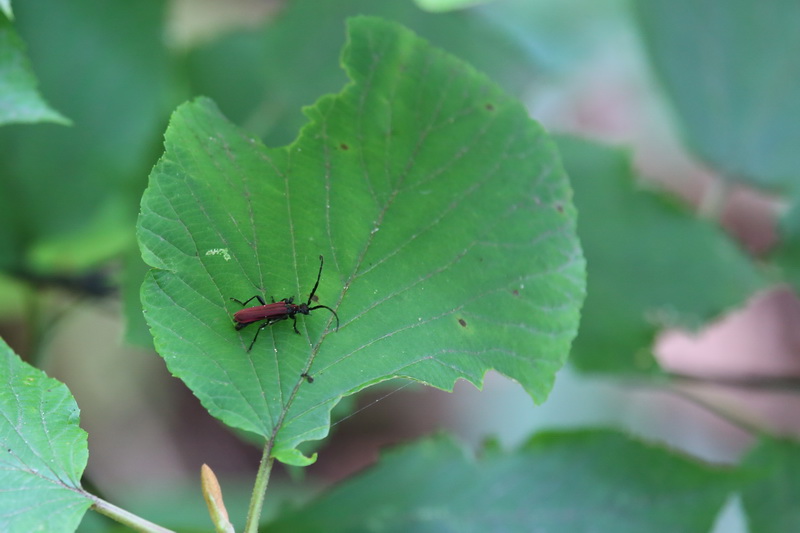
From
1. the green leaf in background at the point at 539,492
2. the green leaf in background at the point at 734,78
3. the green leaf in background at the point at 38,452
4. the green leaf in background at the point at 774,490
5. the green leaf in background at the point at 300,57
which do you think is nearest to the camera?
the green leaf in background at the point at 38,452

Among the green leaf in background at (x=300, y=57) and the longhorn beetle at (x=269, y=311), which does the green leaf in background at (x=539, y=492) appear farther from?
the green leaf in background at (x=300, y=57)

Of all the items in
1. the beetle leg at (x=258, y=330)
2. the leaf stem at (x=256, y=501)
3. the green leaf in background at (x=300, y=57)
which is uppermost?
the green leaf in background at (x=300, y=57)

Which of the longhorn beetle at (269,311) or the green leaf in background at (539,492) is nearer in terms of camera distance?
the longhorn beetle at (269,311)

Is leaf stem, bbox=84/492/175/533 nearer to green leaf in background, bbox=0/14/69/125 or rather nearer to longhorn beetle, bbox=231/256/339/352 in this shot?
longhorn beetle, bbox=231/256/339/352

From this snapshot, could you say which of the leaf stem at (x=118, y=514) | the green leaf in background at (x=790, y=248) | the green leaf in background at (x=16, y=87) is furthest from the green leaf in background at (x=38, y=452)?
the green leaf in background at (x=790, y=248)

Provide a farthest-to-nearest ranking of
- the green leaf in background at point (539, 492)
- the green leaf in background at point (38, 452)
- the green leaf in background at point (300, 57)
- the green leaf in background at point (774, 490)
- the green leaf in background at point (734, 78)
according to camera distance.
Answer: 1. the green leaf in background at point (300, 57)
2. the green leaf in background at point (734, 78)
3. the green leaf in background at point (774, 490)
4. the green leaf in background at point (539, 492)
5. the green leaf in background at point (38, 452)

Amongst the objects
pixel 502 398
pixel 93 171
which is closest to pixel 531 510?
pixel 93 171

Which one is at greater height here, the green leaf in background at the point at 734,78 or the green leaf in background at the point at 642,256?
the green leaf in background at the point at 734,78
